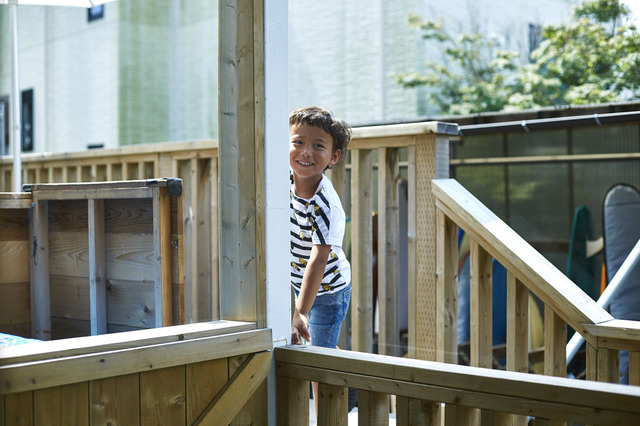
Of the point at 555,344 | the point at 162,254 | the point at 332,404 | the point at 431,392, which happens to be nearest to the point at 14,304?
the point at 162,254

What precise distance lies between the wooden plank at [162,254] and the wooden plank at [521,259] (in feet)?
3.94

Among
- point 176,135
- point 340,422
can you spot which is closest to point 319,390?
point 340,422

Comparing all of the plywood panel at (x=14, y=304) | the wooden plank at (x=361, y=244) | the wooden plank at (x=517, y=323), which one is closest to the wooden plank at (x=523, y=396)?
the wooden plank at (x=517, y=323)

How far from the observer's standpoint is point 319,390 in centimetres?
221

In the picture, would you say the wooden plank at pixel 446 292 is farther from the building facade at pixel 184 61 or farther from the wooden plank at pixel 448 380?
the building facade at pixel 184 61

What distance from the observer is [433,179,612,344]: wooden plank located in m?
2.54

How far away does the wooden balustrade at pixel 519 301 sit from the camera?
8.11ft

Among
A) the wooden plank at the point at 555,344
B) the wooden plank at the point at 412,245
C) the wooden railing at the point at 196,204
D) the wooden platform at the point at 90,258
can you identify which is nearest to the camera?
the wooden platform at the point at 90,258

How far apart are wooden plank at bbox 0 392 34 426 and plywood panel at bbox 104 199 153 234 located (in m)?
0.93

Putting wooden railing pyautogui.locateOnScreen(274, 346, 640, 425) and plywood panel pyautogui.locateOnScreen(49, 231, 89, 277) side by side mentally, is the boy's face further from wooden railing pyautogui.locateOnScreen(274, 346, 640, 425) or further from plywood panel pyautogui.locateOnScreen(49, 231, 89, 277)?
plywood panel pyautogui.locateOnScreen(49, 231, 89, 277)

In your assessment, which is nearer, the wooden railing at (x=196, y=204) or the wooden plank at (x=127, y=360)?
the wooden plank at (x=127, y=360)

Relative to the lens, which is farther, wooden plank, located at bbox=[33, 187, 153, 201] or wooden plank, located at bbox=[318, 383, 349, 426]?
wooden plank, located at bbox=[33, 187, 153, 201]

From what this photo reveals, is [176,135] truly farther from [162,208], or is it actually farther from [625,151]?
[162,208]

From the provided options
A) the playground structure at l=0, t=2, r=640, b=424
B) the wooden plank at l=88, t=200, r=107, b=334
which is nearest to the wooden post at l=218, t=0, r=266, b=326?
the playground structure at l=0, t=2, r=640, b=424
